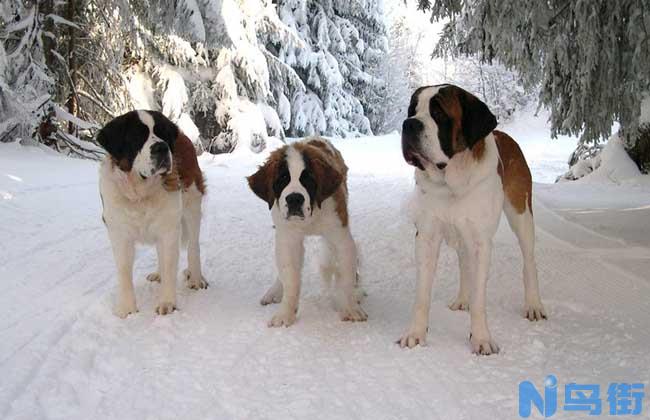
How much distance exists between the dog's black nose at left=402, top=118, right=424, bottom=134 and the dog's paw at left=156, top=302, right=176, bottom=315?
213cm

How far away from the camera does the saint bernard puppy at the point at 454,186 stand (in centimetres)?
324

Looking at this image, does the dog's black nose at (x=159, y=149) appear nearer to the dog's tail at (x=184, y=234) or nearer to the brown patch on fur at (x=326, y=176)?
the brown patch on fur at (x=326, y=176)

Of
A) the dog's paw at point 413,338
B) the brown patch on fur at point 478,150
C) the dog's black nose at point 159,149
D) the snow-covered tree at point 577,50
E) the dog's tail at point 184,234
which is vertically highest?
the snow-covered tree at point 577,50

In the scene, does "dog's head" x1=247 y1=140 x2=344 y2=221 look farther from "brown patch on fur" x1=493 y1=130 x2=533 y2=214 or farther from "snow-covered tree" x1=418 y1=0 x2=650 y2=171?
"snow-covered tree" x1=418 y1=0 x2=650 y2=171

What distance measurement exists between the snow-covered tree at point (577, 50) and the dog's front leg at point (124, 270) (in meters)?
3.94

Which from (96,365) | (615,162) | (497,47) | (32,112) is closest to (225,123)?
(32,112)

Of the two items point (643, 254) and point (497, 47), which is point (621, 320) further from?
point (497, 47)

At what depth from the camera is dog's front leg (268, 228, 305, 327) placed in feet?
12.9

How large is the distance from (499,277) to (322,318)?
1.79 m

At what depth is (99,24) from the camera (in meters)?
12.9

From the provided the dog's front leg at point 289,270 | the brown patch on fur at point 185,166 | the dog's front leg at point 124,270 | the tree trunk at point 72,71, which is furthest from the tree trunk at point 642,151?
the tree trunk at point 72,71

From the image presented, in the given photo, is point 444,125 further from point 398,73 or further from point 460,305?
point 398,73

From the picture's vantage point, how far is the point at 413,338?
11.5 ft

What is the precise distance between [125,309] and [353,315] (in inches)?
63.5
